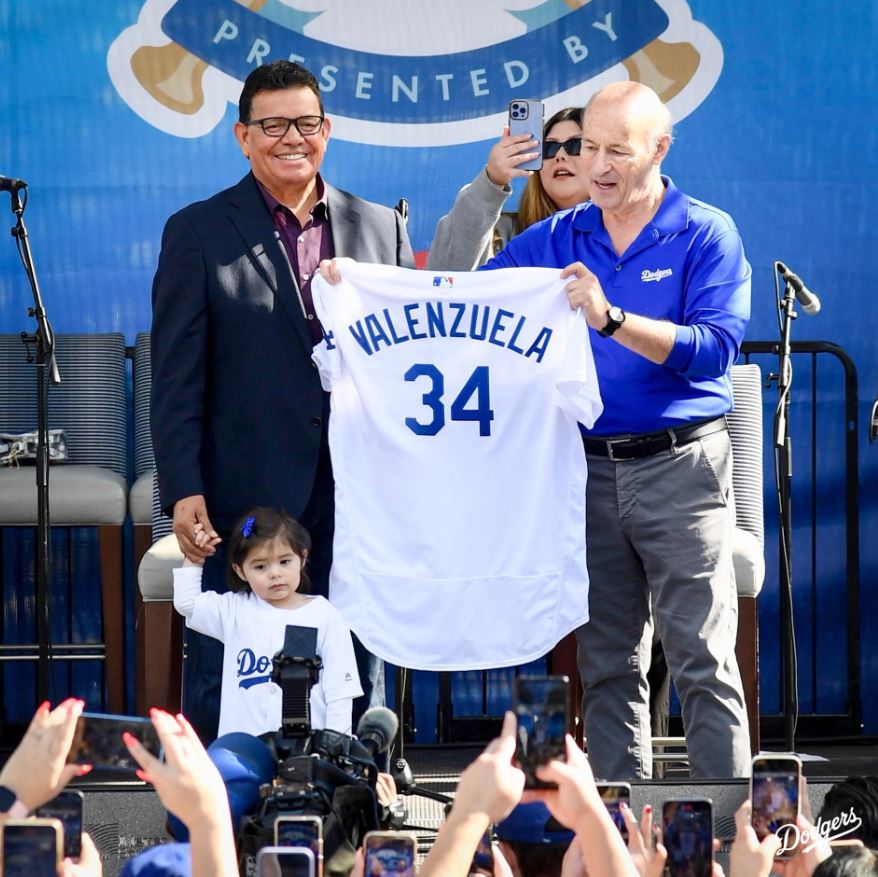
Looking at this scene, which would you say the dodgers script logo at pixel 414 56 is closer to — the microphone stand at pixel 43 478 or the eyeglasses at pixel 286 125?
the microphone stand at pixel 43 478

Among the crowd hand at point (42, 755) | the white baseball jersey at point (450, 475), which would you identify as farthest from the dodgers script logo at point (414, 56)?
the crowd hand at point (42, 755)

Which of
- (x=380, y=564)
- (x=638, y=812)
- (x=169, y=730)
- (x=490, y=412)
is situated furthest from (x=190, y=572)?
(x=169, y=730)

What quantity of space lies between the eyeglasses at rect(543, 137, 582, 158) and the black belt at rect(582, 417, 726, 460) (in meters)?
0.94

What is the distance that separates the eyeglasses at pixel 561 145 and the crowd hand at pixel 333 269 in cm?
92

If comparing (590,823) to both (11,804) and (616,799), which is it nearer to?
(616,799)

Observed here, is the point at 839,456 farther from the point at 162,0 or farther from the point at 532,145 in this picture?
the point at 162,0

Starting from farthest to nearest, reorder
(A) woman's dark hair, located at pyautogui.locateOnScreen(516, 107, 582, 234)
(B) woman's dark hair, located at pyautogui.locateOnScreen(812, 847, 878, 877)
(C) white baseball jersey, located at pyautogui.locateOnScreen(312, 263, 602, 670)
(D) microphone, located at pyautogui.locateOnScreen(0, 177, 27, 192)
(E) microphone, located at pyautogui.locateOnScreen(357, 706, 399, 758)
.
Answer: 1. (D) microphone, located at pyautogui.locateOnScreen(0, 177, 27, 192)
2. (A) woman's dark hair, located at pyautogui.locateOnScreen(516, 107, 582, 234)
3. (C) white baseball jersey, located at pyautogui.locateOnScreen(312, 263, 602, 670)
4. (E) microphone, located at pyautogui.locateOnScreen(357, 706, 399, 758)
5. (B) woman's dark hair, located at pyautogui.locateOnScreen(812, 847, 878, 877)

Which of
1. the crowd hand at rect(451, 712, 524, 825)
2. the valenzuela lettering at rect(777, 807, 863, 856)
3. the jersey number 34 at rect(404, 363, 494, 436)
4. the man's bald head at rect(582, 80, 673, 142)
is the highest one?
the man's bald head at rect(582, 80, 673, 142)

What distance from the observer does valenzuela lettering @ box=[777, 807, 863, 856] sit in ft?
7.79

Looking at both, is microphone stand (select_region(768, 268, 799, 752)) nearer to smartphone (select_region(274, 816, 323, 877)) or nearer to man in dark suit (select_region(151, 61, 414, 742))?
man in dark suit (select_region(151, 61, 414, 742))

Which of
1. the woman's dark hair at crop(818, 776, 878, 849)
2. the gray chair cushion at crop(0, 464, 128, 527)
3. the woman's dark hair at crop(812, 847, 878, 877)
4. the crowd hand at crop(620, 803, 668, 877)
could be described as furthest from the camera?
the gray chair cushion at crop(0, 464, 128, 527)

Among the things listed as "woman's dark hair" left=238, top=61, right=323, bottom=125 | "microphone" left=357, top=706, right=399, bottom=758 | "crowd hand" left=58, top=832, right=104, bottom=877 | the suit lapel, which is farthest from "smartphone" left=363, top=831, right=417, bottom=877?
"woman's dark hair" left=238, top=61, right=323, bottom=125

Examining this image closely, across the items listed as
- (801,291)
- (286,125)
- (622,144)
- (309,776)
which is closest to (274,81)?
(286,125)

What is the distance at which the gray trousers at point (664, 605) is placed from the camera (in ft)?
11.9
